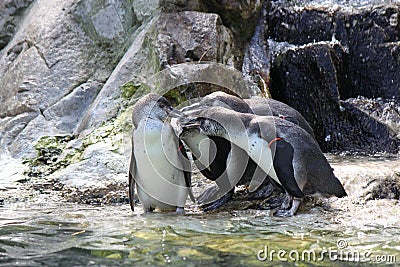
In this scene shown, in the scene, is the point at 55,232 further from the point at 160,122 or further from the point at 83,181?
the point at 83,181

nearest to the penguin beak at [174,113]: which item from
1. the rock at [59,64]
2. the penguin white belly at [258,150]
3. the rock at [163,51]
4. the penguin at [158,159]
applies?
the penguin at [158,159]

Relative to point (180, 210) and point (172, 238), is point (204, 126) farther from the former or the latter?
point (172, 238)

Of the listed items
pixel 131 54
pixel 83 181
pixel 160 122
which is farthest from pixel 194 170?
pixel 131 54

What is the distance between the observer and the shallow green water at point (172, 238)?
3475mm

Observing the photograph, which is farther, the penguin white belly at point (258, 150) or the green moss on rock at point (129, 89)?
the green moss on rock at point (129, 89)

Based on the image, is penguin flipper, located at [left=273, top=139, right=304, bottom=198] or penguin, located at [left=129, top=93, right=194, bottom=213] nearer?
penguin flipper, located at [left=273, top=139, right=304, bottom=198]

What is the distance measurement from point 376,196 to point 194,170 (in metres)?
2.02

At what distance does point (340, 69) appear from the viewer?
8781mm

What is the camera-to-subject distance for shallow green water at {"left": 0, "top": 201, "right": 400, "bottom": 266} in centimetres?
347

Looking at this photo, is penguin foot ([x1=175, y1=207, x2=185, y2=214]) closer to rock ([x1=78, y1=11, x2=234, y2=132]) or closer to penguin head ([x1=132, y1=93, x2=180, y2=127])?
penguin head ([x1=132, y1=93, x2=180, y2=127])

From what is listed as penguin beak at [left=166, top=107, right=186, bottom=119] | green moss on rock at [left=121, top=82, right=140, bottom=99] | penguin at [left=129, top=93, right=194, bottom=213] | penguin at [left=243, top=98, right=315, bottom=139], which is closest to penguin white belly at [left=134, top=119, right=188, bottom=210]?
penguin at [left=129, top=93, right=194, bottom=213]

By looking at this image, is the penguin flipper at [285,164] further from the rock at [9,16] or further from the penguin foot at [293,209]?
the rock at [9,16]

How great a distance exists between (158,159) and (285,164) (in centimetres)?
106

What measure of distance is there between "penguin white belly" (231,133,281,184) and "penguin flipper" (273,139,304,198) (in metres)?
0.05
